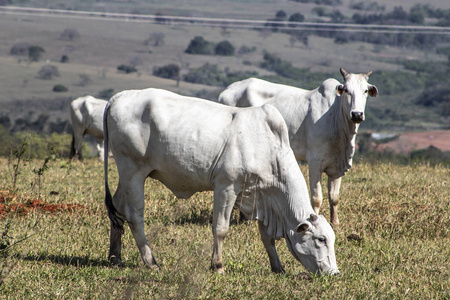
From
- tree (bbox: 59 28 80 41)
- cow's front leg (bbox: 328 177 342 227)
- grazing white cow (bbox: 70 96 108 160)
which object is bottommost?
tree (bbox: 59 28 80 41)

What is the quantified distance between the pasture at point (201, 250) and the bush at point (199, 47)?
83.5 meters

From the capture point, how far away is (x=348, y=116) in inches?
309

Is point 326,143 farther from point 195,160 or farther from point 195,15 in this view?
point 195,15

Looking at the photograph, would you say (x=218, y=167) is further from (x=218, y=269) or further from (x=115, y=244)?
(x=115, y=244)

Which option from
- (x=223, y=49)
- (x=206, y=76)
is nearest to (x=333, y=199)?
(x=206, y=76)

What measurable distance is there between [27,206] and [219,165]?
287 centimetres

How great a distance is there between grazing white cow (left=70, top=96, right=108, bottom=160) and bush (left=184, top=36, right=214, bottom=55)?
75985mm

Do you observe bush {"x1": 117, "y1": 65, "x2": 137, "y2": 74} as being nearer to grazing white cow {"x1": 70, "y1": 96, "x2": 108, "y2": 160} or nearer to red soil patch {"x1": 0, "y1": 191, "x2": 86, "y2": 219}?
grazing white cow {"x1": 70, "y1": 96, "x2": 108, "y2": 160}

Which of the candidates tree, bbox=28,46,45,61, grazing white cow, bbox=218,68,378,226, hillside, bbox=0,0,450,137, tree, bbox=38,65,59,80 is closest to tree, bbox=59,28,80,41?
hillside, bbox=0,0,450,137

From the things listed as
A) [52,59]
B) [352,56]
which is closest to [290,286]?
[52,59]

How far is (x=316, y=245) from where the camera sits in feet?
18.4

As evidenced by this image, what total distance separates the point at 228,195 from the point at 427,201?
397 centimetres

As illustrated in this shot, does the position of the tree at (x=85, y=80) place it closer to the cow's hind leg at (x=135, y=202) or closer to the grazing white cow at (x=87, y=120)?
the grazing white cow at (x=87, y=120)

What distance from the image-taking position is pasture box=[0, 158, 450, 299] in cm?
526
